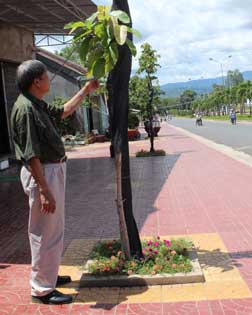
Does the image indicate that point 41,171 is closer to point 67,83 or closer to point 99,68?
point 99,68

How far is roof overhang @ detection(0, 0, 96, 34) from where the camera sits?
13.1m

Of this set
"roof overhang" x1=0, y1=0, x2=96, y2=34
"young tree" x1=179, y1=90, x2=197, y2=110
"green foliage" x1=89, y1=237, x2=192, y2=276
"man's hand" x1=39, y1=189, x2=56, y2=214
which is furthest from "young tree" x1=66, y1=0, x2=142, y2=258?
"young tree" x1=179, y1=90, x2=197, y2=110

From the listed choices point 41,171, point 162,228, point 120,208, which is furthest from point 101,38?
point 162,228

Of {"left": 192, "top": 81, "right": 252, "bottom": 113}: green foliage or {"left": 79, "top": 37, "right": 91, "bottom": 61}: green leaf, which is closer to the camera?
{"left": 79, "top": 37, "right": 91, "bottom": 61}: green leaf

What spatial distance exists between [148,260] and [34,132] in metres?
1.82

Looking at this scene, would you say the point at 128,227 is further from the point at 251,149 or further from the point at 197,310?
the point at 251,149

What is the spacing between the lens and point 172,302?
3955 mm

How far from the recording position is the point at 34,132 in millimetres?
3695

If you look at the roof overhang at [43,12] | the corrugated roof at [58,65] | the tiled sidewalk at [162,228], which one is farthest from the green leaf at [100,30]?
the corrugated roof at [58,65]

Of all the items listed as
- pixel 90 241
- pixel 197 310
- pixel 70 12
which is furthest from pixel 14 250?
pixel 70 12

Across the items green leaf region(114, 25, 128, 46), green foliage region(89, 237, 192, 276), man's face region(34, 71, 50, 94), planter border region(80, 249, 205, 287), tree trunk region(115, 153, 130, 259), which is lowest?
planter border region(80, 249, 205, 287)

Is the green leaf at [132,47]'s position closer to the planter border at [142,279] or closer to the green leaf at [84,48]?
the green leaf at [84,48]

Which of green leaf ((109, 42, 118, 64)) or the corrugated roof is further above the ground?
the corrugated roof

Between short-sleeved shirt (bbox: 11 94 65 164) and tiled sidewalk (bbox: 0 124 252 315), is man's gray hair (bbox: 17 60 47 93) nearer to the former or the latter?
short-sleeved shirt (bbox: 11 94 65 164)
